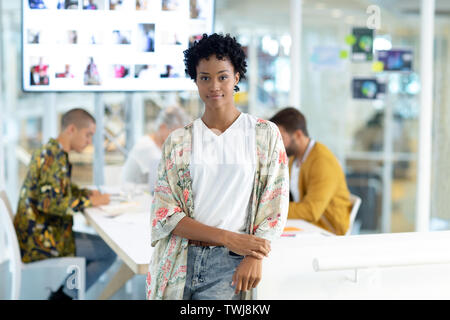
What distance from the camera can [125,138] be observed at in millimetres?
5043

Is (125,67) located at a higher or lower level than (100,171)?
higher

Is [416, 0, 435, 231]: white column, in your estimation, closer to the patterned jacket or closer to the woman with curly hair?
the patterned jacket

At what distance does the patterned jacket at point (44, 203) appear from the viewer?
323 centimetres

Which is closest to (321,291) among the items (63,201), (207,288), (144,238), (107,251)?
(207,288)

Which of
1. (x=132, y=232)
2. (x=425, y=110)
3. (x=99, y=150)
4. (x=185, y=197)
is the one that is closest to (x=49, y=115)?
(x=99, y=150)

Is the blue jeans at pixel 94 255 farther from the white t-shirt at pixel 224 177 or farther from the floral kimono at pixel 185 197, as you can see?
the white t-shirt at pixel 224 177

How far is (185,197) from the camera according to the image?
67.1 inches

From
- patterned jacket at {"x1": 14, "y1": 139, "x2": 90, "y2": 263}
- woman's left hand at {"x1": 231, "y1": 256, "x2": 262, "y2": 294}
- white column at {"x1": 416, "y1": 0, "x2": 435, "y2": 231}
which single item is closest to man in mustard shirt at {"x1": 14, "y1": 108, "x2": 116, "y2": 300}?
patterned jacket at {"x1": 14, "y1": 139, "x2": 90, "y2": 263}

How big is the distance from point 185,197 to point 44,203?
1.74 meters

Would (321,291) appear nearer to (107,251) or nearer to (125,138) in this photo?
(107,251)

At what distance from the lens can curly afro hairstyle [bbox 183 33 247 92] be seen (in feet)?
5.45

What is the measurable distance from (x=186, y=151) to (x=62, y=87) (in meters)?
2.05

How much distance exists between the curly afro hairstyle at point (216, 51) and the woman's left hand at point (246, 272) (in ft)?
1.75

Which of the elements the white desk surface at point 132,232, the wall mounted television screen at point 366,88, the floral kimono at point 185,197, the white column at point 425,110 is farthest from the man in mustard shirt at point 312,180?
the wall mounted television screen at point 366,88
